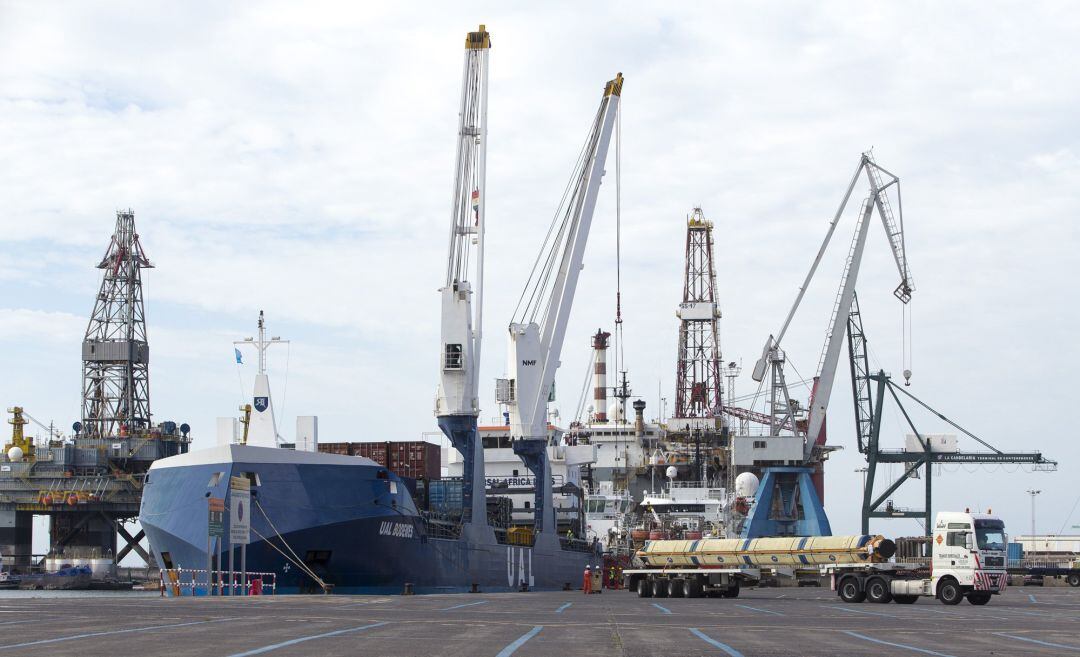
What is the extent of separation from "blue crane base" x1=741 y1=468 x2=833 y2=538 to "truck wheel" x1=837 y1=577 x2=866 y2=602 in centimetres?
2768

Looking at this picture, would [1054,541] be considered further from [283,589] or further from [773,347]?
[283,589]

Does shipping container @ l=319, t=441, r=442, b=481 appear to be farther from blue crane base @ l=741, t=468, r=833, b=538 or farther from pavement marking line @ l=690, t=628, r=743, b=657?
pavement marking line @ l=690, t=628, r=743, b=657

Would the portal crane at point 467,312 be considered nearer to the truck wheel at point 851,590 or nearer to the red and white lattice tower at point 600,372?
the truck wheel at point 851,590

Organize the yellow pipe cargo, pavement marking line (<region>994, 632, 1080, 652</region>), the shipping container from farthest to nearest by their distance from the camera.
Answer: the shipping container
the yellow pipe cargo
pavement marking line (<region>994, 632, 1080, 652</region>)

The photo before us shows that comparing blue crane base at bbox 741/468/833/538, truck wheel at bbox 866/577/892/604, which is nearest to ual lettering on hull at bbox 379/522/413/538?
truck wheel at bbox 866/577/892/604

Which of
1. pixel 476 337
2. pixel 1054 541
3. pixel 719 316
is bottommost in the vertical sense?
pixel 1054 541

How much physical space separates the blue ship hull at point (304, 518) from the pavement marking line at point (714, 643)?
2512 centimetres

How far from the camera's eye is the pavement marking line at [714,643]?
1660 centimetres

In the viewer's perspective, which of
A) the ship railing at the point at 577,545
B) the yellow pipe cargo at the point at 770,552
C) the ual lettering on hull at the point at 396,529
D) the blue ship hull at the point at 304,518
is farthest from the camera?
the ship railing at the point at 577,545

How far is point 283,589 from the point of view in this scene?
44.0 m

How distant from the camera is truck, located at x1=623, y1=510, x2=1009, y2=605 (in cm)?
3834

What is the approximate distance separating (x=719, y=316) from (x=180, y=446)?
1942 inches

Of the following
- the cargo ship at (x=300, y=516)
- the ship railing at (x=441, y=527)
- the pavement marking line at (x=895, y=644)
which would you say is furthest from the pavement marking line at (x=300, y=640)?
the ship railing at (x=441, y=527)

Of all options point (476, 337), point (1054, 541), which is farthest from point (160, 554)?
point (1054, 541)
